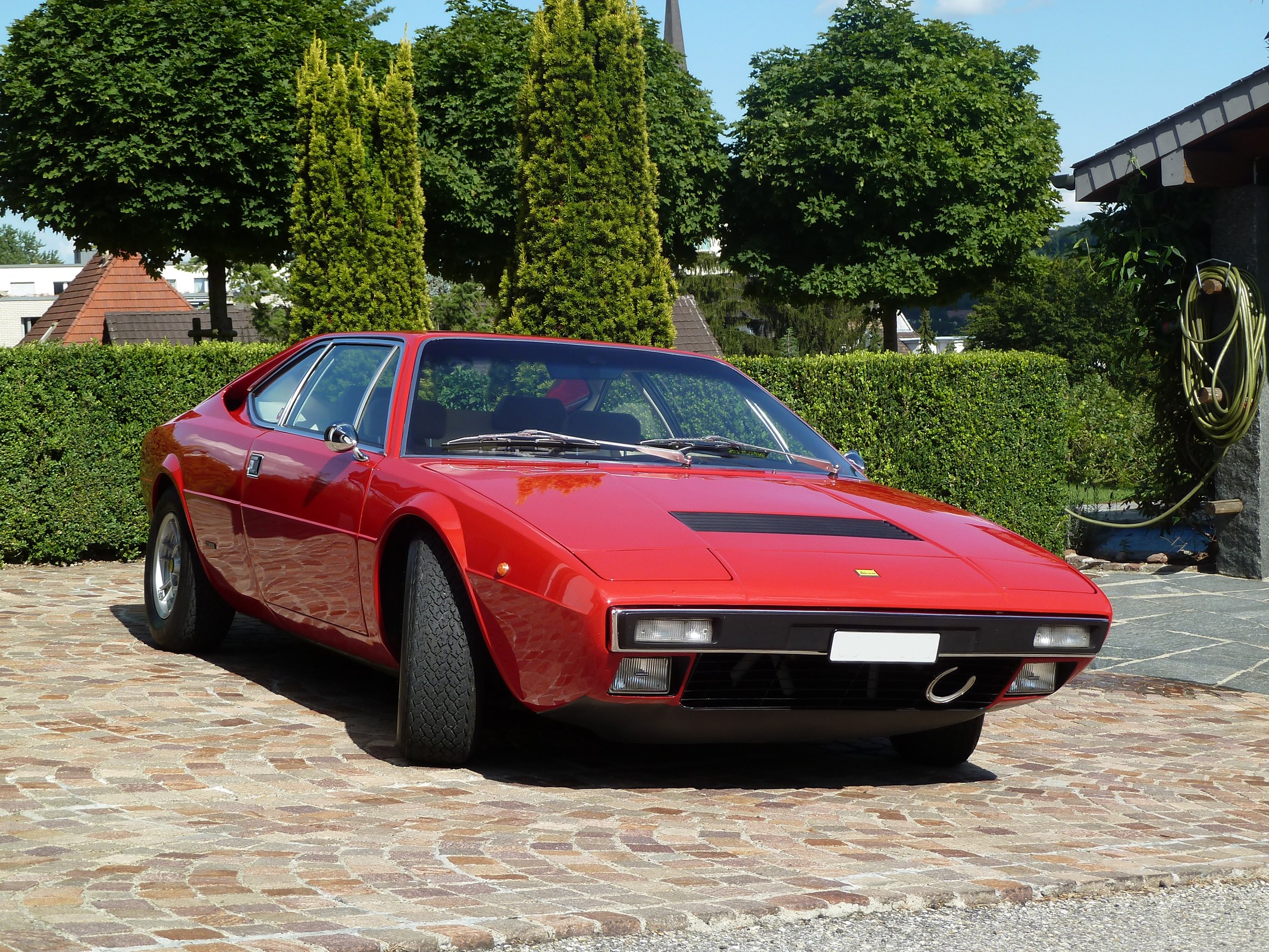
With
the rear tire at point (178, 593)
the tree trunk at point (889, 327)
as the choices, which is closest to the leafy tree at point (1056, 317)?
Result: the tree trunk at point (889, 327)

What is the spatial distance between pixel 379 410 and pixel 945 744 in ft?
7.99

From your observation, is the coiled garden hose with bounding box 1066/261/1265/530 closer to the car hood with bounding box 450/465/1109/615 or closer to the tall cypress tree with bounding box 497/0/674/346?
the tall cypress tree with bounding box 497/0/674/346

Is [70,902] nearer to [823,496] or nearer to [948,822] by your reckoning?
[948,822]

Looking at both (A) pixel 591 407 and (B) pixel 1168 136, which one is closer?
(A) pixel 591 407

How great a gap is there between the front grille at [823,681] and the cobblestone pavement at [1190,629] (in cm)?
318

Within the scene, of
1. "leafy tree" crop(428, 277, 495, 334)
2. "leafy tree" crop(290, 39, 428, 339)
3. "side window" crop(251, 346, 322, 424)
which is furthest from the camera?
"leafy tree" crop(428, 277, 495, 334)

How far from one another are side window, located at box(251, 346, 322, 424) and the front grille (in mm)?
2857

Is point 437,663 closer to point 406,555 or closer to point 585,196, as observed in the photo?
point 406,555

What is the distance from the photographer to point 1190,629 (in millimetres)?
8742

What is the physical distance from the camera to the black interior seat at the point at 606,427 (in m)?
5.39

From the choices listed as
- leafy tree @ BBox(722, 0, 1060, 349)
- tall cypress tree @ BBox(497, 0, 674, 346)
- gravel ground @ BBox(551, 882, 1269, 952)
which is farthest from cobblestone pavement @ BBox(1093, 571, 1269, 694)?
leafy tree @ BBox(722, 0, 1060, 349)

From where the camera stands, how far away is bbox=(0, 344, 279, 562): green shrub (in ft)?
34.3

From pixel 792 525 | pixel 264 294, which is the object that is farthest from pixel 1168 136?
pixel 264 294

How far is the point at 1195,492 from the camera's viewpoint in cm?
1123
